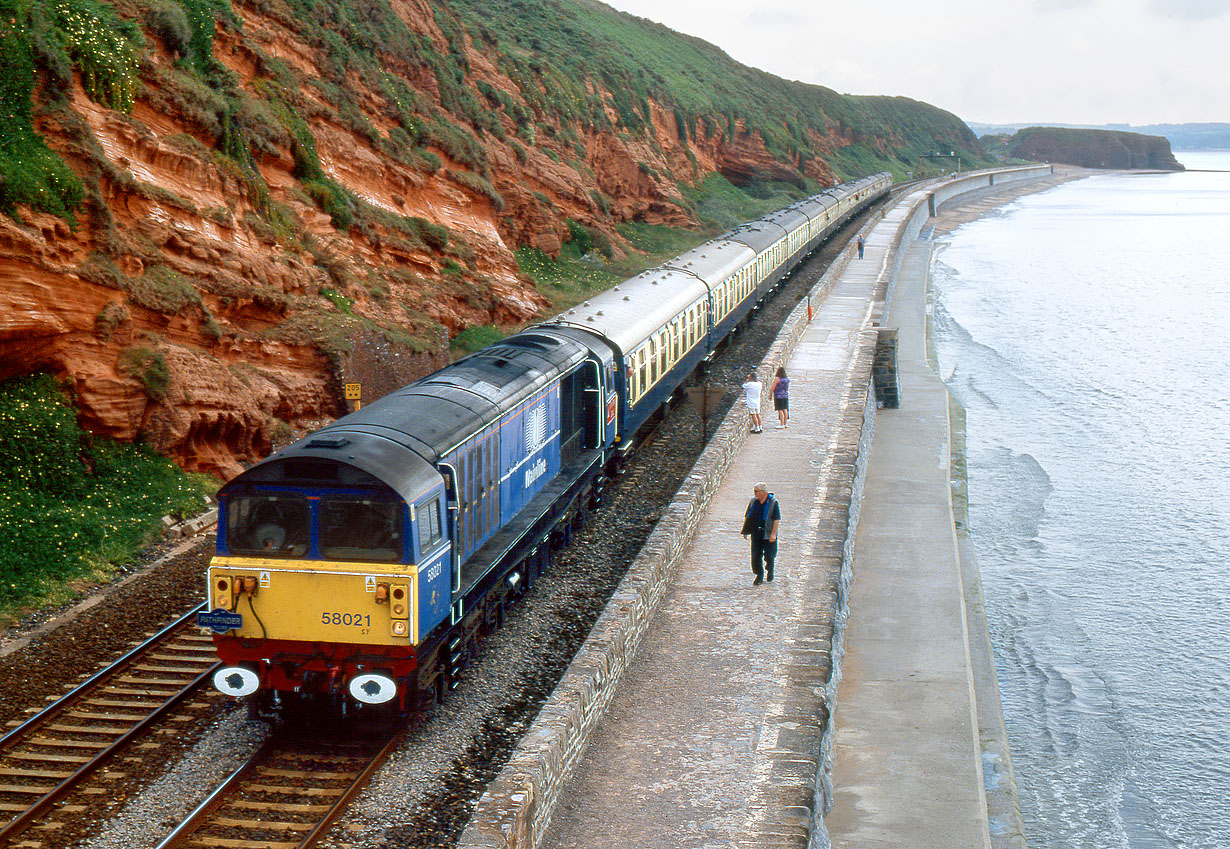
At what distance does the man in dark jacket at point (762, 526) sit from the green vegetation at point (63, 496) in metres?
9.06

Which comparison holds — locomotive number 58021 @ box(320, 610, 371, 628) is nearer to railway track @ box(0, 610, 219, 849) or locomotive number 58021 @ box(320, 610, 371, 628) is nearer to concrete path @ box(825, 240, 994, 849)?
railway track @ box(0, 610, 219, 849)

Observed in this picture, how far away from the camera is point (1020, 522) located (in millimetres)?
28281

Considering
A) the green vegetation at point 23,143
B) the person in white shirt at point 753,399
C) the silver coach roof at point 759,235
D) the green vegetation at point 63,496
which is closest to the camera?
the green vegetation at point 63,496

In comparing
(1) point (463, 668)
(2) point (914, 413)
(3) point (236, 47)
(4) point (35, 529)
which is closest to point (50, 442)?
(4) point (35, 529)

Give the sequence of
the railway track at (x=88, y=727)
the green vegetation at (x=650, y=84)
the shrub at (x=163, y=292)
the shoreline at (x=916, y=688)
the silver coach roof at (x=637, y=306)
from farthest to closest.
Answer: the green vegetation at (x=650, y=84)
the silver coach roof at (x=637, y=306)
the shrub at (x=163, y=292)
the shoreline at (x=916, y=688)
the railway track at (x=88, y=727)

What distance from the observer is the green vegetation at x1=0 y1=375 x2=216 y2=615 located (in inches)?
618

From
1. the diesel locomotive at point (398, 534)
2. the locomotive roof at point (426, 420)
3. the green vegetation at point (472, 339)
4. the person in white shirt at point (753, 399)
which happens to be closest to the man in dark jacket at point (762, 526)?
the diesel locomotive at point (398, 534)

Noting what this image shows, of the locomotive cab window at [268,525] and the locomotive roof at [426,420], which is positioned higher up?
the locomotive roof at [426,420]

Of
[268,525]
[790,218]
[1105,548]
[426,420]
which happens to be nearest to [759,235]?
[790,218]

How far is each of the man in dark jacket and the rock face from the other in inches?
412

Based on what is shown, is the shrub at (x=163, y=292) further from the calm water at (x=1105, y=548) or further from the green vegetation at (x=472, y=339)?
the calm water at (x=1105, y=548)

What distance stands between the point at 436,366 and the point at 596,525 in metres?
9.49

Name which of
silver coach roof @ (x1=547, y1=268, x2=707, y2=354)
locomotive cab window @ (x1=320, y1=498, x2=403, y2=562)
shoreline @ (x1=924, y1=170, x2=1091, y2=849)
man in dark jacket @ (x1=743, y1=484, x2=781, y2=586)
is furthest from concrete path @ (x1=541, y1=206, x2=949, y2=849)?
silver coach roof @ (x1=547, y1=268, x2=707, y2=354)

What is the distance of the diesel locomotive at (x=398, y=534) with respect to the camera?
36.9ft
